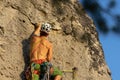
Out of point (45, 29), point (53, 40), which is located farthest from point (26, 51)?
point (53, 40)

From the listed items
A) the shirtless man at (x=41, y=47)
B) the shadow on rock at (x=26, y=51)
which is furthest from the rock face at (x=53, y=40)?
the shirtless man at (x=41, y=47)

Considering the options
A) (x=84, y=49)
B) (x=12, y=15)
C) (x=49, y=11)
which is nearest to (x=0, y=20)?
(x=12, y=15)

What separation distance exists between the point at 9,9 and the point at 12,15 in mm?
110

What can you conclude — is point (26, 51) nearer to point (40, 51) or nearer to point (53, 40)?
point (40, 51)

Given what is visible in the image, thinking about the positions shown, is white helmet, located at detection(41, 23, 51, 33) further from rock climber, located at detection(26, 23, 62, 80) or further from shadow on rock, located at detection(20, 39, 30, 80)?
shadow on rock, located at detection(20, 39, 30, 80)

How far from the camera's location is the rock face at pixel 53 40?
292 inches

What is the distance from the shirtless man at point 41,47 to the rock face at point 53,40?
173mm

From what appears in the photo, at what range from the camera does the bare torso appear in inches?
293

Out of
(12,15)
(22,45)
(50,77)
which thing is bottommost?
(50,77)

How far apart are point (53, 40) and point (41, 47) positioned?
500mm

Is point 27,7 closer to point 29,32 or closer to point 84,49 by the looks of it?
point 29,32

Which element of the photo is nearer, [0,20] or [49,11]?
[0,20]

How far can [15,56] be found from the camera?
746cm

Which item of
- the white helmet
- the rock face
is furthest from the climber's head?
the rock face
